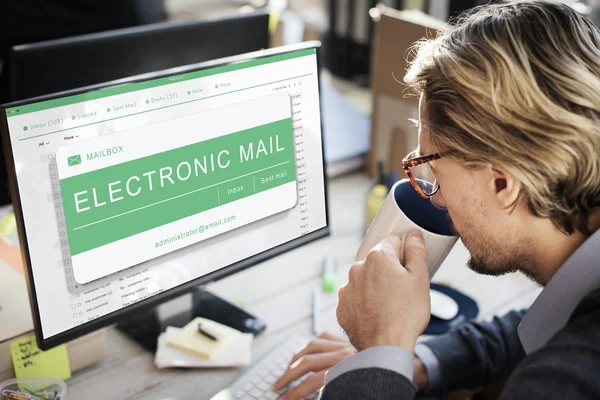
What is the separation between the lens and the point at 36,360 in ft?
3.61

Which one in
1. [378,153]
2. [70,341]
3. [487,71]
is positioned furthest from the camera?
[378,153]

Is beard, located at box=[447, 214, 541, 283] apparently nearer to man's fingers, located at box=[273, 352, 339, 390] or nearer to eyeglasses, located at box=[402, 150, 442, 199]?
eyeglasses, located at box=[402, 150, 442, 199]

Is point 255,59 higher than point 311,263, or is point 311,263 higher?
point 255,59

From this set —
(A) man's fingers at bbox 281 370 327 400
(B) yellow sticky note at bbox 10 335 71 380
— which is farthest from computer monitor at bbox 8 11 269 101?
(A) man's fingers at bbox 281 370 327 400

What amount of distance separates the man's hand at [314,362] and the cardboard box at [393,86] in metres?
0.62

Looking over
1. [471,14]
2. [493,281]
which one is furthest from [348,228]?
[471,14]

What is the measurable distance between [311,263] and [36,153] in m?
0.72

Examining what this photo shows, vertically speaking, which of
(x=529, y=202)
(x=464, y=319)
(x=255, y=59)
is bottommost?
(x=464, y=319)

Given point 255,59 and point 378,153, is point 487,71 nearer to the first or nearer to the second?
point 255,59

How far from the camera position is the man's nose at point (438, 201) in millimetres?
1057

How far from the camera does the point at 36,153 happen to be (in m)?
0.94

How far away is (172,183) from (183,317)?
1.11 feet

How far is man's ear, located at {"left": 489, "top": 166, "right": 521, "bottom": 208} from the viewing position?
35.4 inches

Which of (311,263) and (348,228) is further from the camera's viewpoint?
(348,228)
